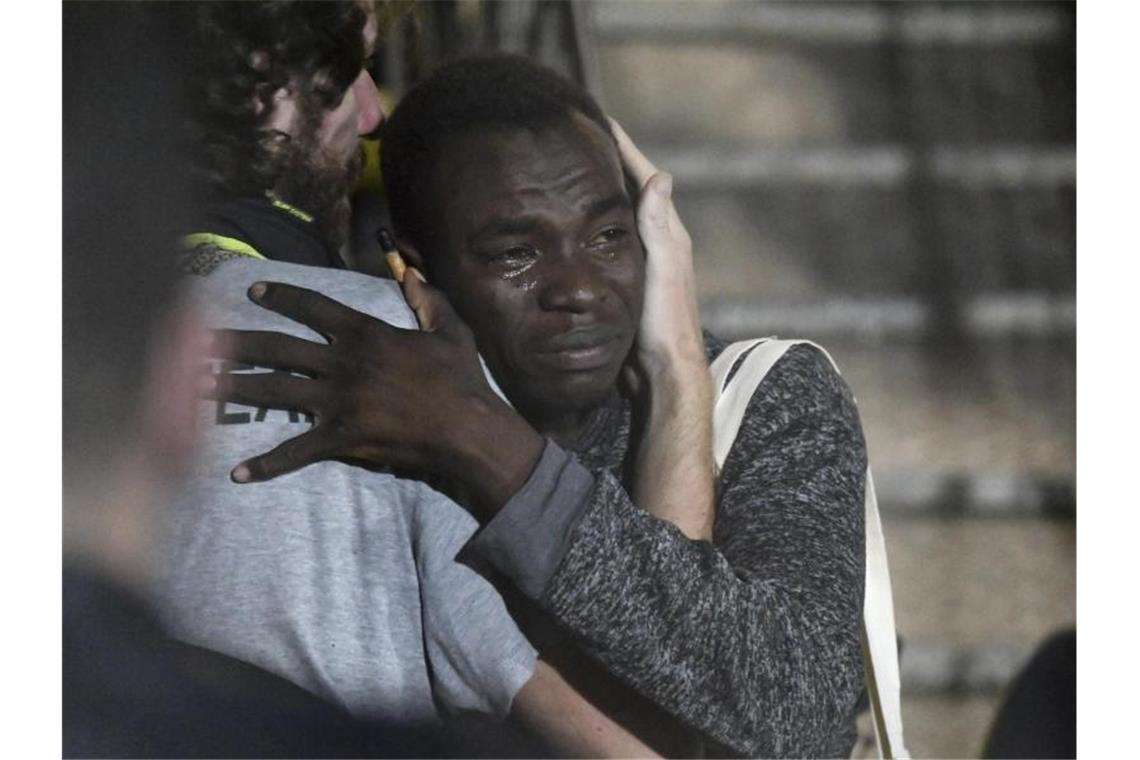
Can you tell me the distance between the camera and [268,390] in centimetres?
204

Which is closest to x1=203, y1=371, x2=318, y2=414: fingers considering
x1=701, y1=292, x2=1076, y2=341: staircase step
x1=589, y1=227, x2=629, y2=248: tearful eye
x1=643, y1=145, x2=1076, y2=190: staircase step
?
x1=589, y1=227, x2=629, y2=248: tearful eye

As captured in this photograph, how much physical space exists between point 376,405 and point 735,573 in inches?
22.9

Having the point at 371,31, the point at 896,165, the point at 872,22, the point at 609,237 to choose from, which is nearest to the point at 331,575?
the point at 609,237

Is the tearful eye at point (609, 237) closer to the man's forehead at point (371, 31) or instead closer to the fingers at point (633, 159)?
the fingers at point (633, 159)

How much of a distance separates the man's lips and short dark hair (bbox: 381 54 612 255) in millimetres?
248

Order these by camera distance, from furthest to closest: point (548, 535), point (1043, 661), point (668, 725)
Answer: point (1043, 661) → point (668, 725) → point (548, 535)

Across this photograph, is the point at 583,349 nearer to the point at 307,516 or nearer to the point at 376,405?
→ the point at 376,405

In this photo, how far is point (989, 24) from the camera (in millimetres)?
2576

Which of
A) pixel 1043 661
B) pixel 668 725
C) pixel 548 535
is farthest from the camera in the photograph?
pixel 1043 661

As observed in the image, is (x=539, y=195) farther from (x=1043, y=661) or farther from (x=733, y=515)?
(x=1043, y=661)

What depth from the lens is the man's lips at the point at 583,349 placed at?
2.20 meters
